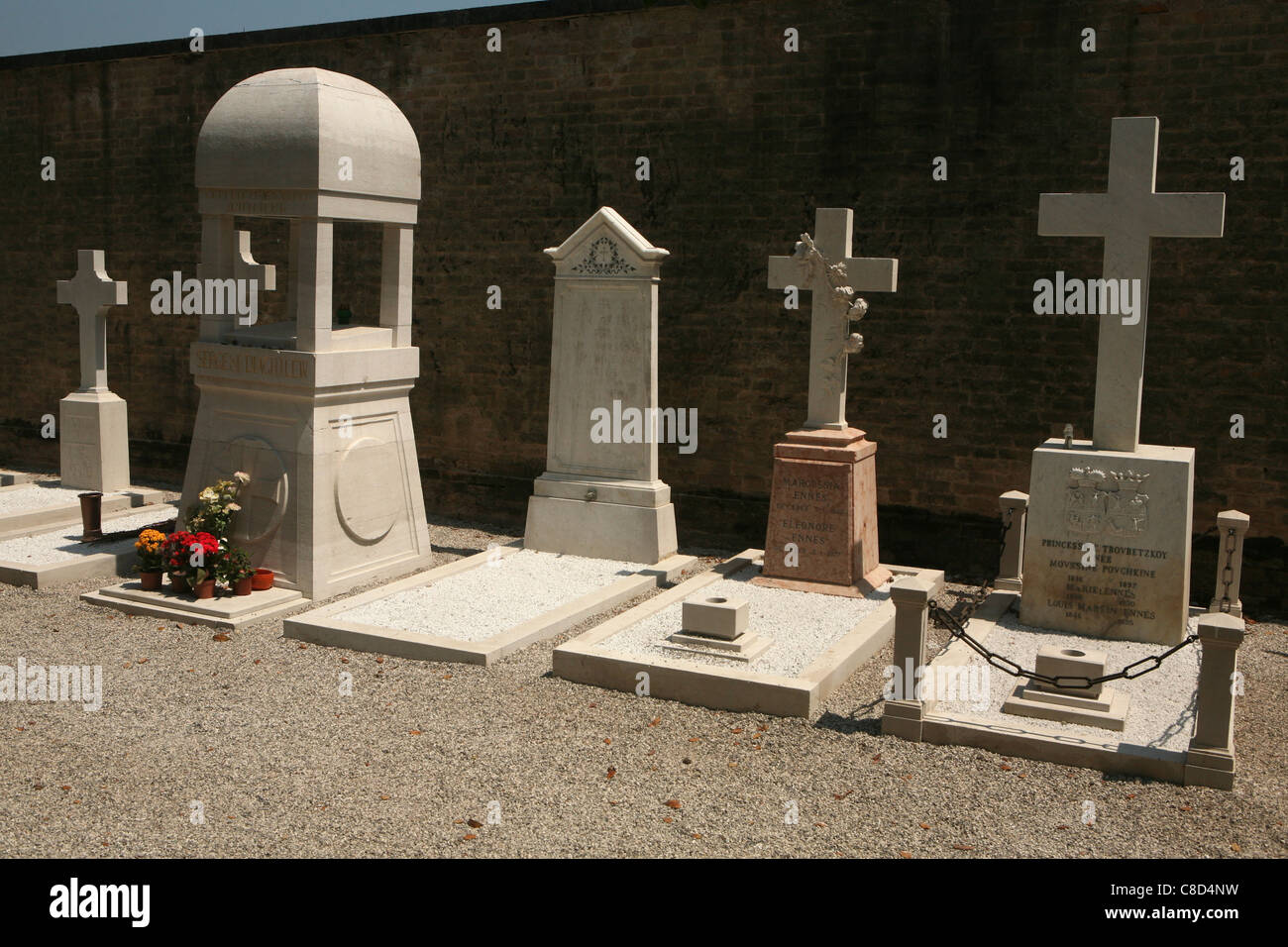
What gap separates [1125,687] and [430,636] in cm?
423

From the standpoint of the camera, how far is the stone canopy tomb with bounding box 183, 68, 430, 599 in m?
8.17

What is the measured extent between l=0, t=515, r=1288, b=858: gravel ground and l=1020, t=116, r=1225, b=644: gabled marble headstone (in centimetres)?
89

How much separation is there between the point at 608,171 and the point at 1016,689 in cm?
682

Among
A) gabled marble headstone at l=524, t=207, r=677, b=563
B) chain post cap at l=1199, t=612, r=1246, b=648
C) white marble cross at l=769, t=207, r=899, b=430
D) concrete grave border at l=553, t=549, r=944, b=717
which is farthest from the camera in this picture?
gabled marble headstone at l=524, t=207, r=677, b=563

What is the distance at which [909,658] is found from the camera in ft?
19.7

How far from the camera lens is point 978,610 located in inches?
321

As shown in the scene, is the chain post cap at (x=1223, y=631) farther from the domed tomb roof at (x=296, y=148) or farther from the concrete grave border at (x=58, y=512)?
the concrete grave border at (x=58, y=512)

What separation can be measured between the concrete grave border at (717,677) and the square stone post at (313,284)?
299 cm

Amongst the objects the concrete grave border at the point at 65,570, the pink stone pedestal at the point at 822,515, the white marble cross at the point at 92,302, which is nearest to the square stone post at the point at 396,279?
the concrete grave border at the point at 65,570

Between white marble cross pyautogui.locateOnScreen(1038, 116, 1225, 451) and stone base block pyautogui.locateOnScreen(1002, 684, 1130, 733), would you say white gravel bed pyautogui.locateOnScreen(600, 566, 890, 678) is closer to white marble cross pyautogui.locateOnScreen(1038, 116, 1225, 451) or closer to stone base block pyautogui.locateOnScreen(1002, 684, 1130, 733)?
stone base block pyautogui.locateOnScreen(1002, 684, 1130, 733)

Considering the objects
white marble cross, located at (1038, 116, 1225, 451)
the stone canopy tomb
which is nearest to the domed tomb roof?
the stone canopy tomb

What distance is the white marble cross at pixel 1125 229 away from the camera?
7547mm

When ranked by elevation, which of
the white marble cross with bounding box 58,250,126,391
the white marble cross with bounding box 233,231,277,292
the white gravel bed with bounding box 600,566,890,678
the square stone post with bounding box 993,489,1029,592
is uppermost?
the white marble cross with bounding box 233,231,277,292

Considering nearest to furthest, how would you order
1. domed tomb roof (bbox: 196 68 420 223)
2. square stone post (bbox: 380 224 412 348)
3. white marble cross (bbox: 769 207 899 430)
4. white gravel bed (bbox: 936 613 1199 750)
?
white gravel bed (bbox: 936 613 1199 750), domed tomb roof (bbox: 196 68 420 223), white marble cross (bbox: 769 207 899 430), square stone post (bbox: 380 224 412 348)
